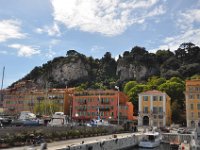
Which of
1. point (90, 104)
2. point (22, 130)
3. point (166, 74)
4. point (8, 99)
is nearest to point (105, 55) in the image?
point (166, 74)

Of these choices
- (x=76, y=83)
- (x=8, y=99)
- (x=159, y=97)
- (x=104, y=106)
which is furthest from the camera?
(x=76, y=83)

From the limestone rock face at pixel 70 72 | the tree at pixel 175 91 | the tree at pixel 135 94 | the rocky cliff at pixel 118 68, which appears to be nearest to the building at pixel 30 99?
the tree at pixel 135 94

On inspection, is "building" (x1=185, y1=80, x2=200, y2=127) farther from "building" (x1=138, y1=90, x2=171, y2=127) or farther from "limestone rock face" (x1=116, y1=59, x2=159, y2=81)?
"limestone rock face" (x1=116, y1=59, x2=159, y2=81)

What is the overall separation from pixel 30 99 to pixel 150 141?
5974 centimetres

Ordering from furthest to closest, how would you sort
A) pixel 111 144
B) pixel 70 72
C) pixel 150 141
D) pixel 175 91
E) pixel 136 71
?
pixel 70 72 < pixel 136 71 < pixel 175 91 < pixel 150 141 < pixel 111 144

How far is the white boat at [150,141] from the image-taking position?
43625mm

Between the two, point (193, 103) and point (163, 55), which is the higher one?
point (163, 55)

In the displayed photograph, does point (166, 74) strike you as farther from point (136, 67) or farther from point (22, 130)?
point (22, 130)

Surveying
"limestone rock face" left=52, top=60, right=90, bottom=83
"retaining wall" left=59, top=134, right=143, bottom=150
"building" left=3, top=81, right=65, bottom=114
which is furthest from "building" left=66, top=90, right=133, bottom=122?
"limestone rock face" left=52, top=60, right=90, bottom=83

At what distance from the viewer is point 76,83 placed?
132 meters

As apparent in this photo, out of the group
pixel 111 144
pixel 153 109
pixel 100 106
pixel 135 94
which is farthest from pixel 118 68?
pixel 111 144

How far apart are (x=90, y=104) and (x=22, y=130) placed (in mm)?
53617

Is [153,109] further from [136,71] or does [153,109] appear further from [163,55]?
[163,55]

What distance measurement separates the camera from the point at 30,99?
95.8 meters
